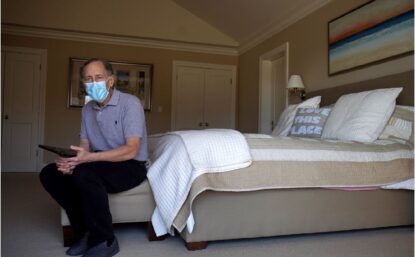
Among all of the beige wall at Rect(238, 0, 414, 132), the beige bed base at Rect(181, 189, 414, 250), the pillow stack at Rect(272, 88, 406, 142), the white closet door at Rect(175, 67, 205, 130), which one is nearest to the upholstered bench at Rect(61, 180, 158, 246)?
the beige bed base at Rect(181, 189, 414, 250)

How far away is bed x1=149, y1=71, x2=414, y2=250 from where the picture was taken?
2.03m

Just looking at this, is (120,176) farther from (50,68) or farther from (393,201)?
(50,68)

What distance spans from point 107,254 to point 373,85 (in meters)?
2.71

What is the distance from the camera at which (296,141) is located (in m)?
2.31

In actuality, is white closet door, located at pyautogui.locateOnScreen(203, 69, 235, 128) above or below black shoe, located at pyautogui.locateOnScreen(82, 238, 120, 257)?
above

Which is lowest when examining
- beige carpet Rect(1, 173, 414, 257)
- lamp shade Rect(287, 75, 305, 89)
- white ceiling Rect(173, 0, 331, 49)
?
beige carpet Rect(1, 173, 414, 257)

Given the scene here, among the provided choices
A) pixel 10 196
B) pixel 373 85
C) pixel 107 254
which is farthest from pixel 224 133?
pixel 10 196

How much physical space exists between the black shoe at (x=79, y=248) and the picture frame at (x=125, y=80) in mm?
4354

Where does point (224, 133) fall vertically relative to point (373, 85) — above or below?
below

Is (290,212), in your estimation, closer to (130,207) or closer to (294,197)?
(294,197)

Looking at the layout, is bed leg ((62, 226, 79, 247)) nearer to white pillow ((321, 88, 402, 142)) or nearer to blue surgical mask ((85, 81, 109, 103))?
blue surgical mask ((85, 81, 109, 103))

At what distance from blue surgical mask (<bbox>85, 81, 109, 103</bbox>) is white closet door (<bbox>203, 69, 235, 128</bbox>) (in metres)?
4.71

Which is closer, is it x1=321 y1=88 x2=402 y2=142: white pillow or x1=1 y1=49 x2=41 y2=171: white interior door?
x1=321 y1=88 x2=402 y2=142: white pillow

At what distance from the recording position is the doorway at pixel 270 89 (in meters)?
5.50
